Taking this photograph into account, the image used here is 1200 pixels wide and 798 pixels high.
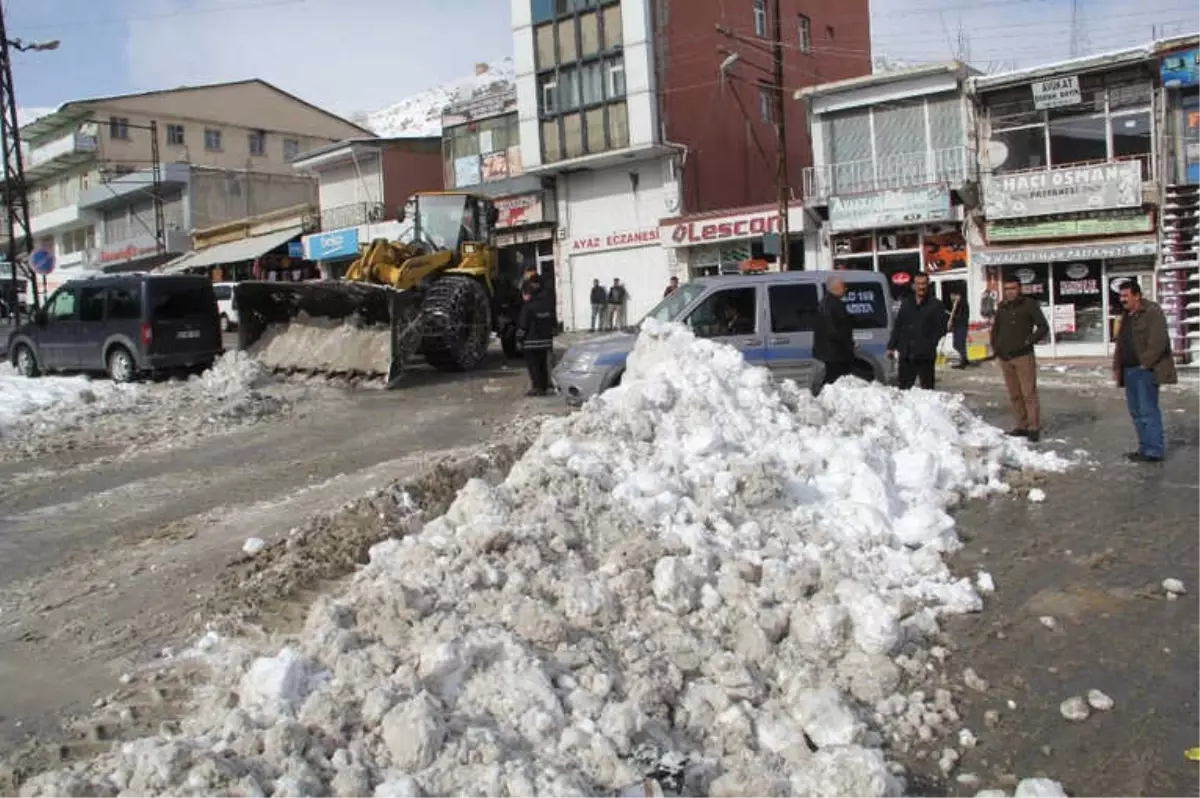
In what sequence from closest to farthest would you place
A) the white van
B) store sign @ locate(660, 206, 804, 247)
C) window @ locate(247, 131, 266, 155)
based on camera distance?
store sign @ locate(660, 206, 804, 247)
the white van
window @ locate(247, 131, 266, 155)

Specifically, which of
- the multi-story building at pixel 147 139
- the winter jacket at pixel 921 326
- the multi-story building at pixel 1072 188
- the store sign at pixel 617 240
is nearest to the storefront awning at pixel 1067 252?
the multi-story building at pixel 1072 188

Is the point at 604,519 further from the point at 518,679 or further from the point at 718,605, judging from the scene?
the point at 518,679

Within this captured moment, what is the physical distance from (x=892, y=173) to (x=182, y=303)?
16.7 m

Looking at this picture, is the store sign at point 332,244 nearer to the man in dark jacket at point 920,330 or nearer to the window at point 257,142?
the window at point 257,142

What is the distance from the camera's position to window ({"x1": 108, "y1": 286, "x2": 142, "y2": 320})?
16438 millimetres

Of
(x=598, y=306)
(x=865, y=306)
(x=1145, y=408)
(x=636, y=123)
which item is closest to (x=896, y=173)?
(x=636, y=123)

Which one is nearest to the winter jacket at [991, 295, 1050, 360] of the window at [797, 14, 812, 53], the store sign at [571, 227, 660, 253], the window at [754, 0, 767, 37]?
the store sign at [571, 227, 660, 253]

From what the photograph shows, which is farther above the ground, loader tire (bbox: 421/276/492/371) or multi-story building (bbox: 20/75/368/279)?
multi-story building (bbox: 20/75/368/279)

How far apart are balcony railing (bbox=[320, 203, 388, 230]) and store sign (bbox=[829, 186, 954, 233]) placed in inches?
750

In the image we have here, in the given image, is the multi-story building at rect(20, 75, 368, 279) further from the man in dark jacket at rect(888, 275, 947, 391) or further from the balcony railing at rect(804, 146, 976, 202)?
the man in dark jacket at rect(888, 275, 947, 391)

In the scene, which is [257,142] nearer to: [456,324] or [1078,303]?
[456,324]

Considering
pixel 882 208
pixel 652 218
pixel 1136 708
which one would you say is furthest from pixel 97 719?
pixel 652 218

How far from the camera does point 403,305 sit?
15547mm

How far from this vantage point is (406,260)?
18.0 m
